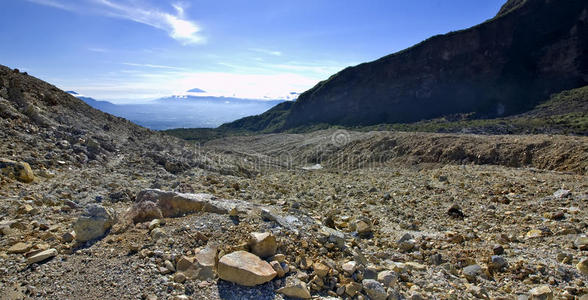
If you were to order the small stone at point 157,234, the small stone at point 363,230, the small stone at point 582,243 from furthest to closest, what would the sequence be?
1. the small stone at point 363,230
2. the small stone at point 582,243
3. the small stone at point 157,234

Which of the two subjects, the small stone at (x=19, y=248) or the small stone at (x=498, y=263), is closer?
the small stone at (x=19, y=248)

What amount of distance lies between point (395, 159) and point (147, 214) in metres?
19.8

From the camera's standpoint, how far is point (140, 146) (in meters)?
15.0

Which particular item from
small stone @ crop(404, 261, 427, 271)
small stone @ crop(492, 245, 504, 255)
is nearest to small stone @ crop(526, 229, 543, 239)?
small stone @ crop(492, 245, 504, 255)

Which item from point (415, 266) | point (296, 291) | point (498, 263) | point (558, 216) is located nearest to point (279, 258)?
point (296, 291)

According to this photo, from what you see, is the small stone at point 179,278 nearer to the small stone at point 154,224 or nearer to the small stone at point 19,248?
the small stone at point 154,224

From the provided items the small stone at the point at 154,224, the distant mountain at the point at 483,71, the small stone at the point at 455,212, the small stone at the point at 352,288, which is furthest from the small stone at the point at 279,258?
the distant mountain at the point at 483,71

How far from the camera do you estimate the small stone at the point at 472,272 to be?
4.65 m

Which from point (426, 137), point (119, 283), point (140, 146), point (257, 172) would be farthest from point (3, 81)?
point (426, 137)

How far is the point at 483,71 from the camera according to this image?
66625 mm

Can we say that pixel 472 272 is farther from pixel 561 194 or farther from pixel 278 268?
pixel 561 194

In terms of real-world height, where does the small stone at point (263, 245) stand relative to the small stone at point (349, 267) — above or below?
above

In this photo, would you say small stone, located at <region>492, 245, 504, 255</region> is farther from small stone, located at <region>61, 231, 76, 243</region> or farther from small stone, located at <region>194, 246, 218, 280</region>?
small stone, located at <region>61, 231, 76, 243</region>

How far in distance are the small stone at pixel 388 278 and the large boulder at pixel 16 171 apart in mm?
8178
